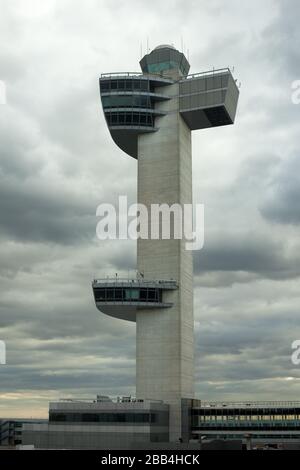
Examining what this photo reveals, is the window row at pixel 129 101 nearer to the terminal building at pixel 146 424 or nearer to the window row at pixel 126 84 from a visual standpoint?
the window row at pixel 126 84

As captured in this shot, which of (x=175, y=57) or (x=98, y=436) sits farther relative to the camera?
(x=175, y=57)

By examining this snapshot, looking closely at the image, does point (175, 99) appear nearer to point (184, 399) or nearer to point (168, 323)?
point (168, 323)

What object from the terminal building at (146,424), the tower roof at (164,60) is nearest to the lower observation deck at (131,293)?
the terminal building at (146,424)

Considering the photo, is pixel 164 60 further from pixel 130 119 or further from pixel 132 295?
pixel 132 295

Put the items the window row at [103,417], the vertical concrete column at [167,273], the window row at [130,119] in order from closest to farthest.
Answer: the window row at [103,417] < the vertical concrete column at [167,273] < the window row at [130,119]

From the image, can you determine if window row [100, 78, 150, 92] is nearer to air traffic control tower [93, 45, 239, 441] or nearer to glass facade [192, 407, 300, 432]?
air traffic control tower [93, 45, 239, 441]

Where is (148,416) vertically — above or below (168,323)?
below
